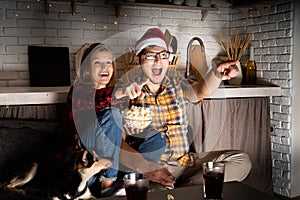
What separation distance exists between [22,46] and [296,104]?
6.89 feet

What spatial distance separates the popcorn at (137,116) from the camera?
7.93 feet

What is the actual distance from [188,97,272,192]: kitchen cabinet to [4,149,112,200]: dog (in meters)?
1.04

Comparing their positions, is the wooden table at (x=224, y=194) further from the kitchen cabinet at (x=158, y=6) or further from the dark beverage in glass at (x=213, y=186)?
the kitchen cabinet at (x=158, y=6)

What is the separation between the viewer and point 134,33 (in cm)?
329

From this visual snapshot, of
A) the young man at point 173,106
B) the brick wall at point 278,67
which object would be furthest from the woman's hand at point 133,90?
the brick wall at point 278,67

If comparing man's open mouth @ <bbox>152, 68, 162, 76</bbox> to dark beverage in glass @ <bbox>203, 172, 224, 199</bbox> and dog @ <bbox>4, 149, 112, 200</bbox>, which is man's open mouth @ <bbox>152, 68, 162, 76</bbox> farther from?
dark beverage in glass @ <bbox>203, 172, 224, 199</bbox>

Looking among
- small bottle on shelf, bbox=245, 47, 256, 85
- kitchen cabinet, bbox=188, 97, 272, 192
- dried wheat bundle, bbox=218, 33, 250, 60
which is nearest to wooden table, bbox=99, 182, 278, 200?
kitchen cabinet, bbox=188, 97, 272, 192

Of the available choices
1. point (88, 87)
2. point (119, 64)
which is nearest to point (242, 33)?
point (119, 64)

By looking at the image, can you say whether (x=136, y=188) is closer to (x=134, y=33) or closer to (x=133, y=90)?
(x=133, y=90)

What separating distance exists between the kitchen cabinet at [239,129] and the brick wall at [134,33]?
0.36 feet

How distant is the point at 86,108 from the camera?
7.18 ft

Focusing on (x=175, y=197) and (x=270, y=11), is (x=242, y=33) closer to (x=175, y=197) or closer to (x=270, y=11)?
(x=270, y=11)

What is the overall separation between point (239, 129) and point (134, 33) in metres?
1.15

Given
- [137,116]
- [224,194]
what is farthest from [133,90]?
[224,194]
